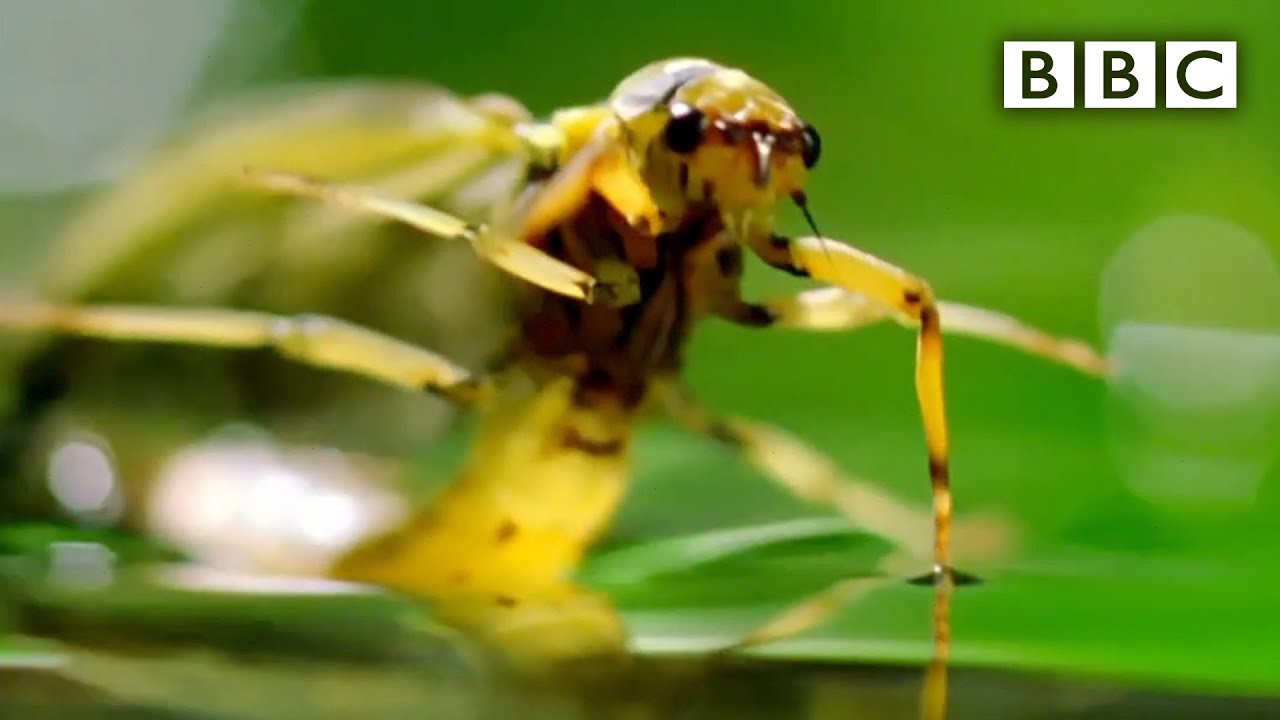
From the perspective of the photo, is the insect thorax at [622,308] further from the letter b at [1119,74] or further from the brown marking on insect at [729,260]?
the letter b at [1119,74]

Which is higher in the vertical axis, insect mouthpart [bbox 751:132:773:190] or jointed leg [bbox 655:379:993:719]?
insect mouthpart [bbox 751:132:773:190]

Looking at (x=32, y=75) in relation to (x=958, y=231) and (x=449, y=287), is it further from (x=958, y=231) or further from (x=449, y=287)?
(x=958, y=231)

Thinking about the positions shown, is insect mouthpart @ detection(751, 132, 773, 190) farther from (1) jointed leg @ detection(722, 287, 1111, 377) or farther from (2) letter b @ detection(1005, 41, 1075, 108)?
(2) letter b @ detection(1005, 41, 1075, 108)

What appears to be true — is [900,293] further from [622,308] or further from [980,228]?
[980,228]

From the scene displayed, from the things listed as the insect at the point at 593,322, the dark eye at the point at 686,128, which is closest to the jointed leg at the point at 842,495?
the insect at the point at 593,322

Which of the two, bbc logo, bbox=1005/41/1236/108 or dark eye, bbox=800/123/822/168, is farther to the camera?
bbc logo, bbox=1005/41/1236/108

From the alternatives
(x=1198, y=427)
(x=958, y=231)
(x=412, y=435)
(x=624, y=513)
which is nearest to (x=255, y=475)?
(x=412, y=435)

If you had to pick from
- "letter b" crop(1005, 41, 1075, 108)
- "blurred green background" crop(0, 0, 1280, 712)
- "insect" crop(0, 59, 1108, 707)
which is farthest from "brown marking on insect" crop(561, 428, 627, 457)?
"letter b" crop(1005, 41, 1075, 108)
